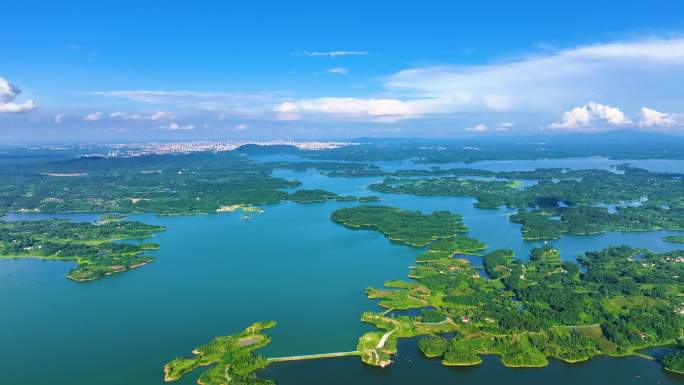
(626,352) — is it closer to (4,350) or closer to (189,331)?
(189,331)

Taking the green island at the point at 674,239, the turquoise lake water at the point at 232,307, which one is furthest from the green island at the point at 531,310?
the green island at the point at 674,239

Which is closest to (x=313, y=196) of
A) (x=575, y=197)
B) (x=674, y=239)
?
(x=575, y=197)

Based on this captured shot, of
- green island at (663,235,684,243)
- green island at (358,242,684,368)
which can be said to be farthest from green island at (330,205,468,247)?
green island at (663,235,684,243)

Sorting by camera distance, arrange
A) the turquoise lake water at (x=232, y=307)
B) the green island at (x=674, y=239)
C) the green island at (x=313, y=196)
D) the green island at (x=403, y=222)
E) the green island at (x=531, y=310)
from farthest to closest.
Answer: the green island at (x=313, y=196) → the green island at (x=403, y=222) → the green island at (x=674, y=239) → the green island at (x=531, y=310) → the turquoise lake water at (x=232, y=307)

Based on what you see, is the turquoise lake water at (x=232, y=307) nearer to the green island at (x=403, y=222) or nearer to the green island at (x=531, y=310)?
the green island at (x=531, y=310)

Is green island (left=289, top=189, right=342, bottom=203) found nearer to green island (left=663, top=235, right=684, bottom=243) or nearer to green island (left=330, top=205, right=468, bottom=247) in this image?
green island (left=330, top=205, right=468, bottom=247)

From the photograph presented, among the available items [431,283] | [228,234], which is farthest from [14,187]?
[431,283]
